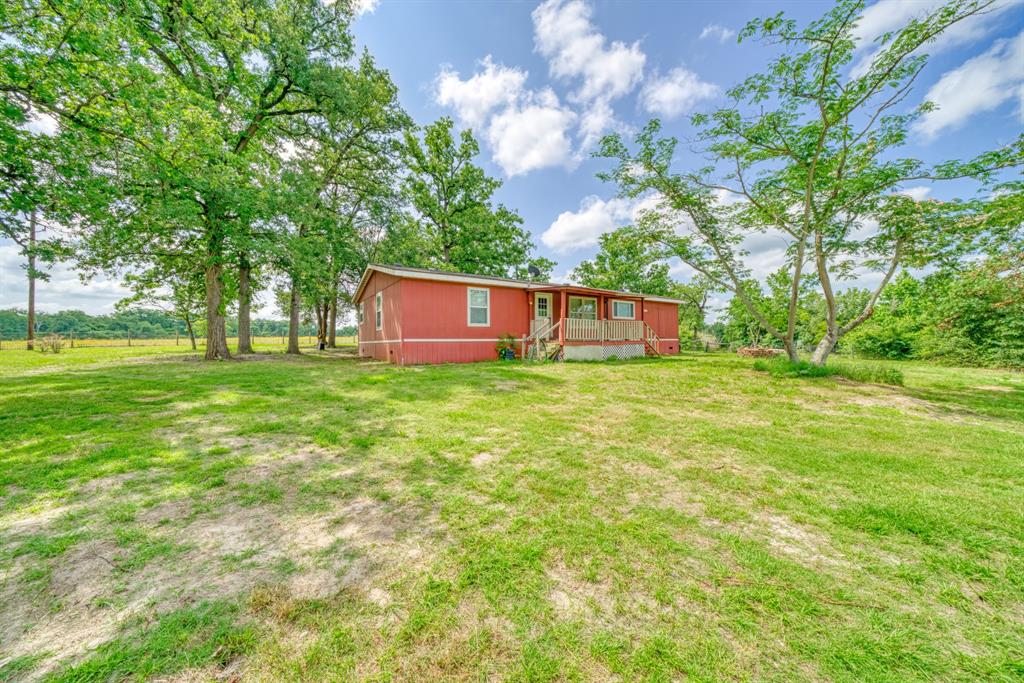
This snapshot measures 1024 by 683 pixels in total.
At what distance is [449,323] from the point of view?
11953 mm

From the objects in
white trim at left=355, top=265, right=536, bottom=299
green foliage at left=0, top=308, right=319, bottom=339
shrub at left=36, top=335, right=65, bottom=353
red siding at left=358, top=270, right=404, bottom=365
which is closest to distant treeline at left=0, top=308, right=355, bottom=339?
green foliage at left=0, top=308, right=319, bottom=339

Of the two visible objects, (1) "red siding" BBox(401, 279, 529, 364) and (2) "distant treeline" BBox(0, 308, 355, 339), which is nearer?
(1) "red siding" BBox(401, 279, 529, 364)

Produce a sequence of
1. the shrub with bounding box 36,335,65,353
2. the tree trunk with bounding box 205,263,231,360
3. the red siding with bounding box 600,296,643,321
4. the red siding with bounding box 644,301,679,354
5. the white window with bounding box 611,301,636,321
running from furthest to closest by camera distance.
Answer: the red siding with bounding box 644,301,679,354, the white window with bounding box 611,301,636,321, the shrub with bounding box 36,335,65,353, the red siding with bounding box 600,296,643,321, the tree trunk with bounding box 205,263,231,360

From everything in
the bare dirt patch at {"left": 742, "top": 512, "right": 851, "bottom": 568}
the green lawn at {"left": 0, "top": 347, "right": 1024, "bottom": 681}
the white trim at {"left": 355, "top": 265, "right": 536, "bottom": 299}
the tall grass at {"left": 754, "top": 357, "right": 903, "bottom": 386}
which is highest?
the white trim at {"left": 355, "top": 265, "right": 536, "bottom": 299}

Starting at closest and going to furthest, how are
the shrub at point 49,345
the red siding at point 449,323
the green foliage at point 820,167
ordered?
the green foliage at point 820,167
the red siding at point 449,323
the shrub at point 49,345

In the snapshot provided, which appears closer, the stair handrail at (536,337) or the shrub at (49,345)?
the stair handrail at (536,337)

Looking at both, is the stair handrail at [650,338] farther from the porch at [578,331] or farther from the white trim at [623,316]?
the white trim at [623,316]

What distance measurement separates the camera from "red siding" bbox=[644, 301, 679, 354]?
1927 cm

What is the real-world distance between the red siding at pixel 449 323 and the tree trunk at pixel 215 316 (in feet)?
23.9

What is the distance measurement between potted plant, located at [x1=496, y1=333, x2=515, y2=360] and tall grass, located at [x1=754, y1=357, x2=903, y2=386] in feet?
25.9

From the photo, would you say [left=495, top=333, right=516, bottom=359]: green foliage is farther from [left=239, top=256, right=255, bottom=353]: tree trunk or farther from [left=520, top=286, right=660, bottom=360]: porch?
[left=239, top=256, right=255, bottom=353]: tree trunk

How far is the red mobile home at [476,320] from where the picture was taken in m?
11.3

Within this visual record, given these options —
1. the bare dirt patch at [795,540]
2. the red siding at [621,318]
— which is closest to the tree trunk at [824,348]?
the red siding at [621,318]

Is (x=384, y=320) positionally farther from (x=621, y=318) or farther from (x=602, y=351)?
(x=621, y=318)
